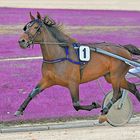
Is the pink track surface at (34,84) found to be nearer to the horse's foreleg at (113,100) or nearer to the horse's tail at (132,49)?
the horse's foreleg at (113,100)

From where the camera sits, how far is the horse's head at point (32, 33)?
861 cm

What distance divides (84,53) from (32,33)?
0.90 m

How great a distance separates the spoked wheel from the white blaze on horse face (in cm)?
161

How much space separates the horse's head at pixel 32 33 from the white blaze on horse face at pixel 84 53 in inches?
25.8

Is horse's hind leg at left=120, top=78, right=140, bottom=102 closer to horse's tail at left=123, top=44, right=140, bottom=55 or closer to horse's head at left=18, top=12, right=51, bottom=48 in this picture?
horse's tail at left=123, top=44, right=140, bottom=55

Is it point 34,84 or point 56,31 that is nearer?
point 56,31

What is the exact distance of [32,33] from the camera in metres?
8.70

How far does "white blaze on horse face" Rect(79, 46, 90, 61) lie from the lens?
8.99 metres

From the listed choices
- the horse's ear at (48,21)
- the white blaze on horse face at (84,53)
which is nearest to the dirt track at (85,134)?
the white blaze on horse face at (84,53)

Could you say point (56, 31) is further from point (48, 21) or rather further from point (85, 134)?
point (85, 134)

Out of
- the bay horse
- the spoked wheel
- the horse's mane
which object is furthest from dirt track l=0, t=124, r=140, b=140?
the horse's mane

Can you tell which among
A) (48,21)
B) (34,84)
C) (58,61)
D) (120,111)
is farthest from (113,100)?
(34,84)

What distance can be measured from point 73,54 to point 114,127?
2.10 metres

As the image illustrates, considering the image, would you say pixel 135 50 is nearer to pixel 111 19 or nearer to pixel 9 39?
pixel 9 39
